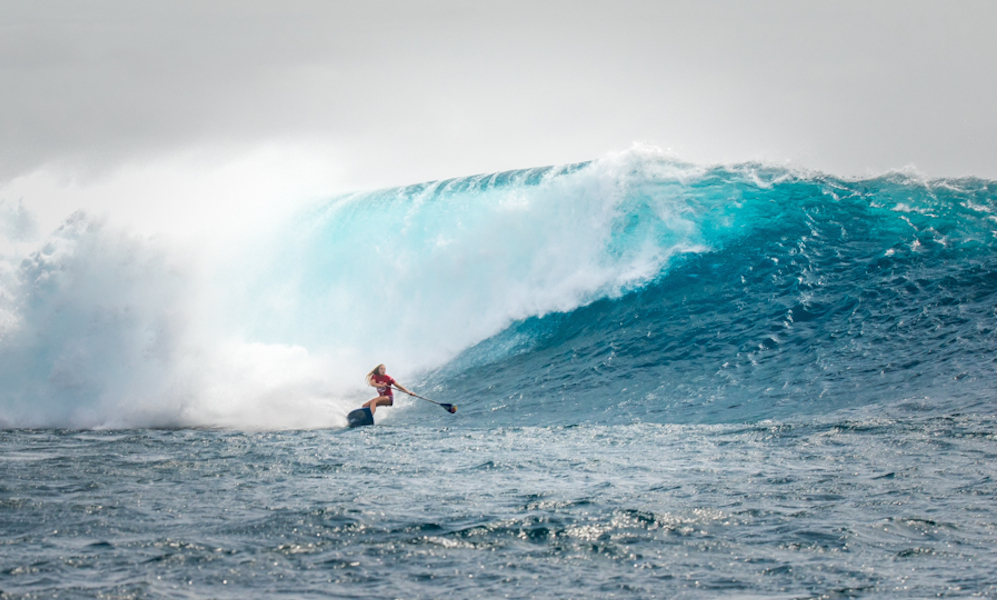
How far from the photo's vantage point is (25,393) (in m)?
15.2

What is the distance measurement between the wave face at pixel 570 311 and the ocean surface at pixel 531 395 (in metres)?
0.07

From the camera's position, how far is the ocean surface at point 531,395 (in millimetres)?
5672

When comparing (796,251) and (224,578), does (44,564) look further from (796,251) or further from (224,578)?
(796,251)

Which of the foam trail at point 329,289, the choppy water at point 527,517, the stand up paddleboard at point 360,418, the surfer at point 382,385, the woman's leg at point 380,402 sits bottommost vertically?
the choppy water at point 527,517

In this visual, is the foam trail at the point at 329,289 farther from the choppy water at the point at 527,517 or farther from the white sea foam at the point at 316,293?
the choppy water at the point at 527,517

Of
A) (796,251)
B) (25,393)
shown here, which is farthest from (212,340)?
(796,251)

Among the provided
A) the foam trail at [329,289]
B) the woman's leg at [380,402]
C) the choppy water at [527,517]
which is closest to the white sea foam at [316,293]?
the foam trail at [329,289]

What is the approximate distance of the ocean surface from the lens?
567cm

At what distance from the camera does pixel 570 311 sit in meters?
17.9

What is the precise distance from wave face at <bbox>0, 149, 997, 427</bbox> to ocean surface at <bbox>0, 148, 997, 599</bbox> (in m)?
0.07

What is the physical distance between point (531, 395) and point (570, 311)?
374 centimetres

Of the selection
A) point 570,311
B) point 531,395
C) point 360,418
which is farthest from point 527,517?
point 570,311

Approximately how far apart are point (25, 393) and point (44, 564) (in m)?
11.5

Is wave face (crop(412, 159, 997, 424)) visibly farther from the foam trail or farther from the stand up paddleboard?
the stand up paddleboard
